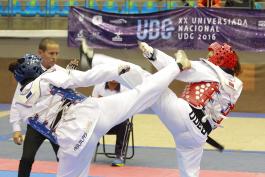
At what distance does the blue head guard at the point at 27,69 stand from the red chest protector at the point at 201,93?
1636 mm

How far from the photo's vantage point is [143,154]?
9.24m

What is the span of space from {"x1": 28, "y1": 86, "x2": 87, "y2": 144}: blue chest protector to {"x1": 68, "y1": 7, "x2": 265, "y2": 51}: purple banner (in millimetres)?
10047

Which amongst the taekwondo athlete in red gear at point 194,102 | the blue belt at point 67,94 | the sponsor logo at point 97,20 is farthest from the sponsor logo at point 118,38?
the blue belt at point 67,94

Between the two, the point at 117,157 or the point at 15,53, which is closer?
the point at 117,157

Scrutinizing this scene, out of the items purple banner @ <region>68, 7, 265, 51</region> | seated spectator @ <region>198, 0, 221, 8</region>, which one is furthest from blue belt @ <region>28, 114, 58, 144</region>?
seated spectator @ <region>198, 0, 221, 8</region>

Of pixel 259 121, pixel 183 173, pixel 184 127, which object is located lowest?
pixel 259 121

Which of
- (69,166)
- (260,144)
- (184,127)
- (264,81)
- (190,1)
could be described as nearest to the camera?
(69,166)

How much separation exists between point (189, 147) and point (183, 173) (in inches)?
10.4

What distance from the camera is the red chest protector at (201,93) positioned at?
5125 millimetres

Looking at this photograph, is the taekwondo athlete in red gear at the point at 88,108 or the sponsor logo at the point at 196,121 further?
the sponsor logo at the point at 196,121

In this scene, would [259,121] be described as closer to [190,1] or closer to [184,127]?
[190,1]

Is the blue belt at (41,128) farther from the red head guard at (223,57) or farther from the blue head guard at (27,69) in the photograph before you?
the red head guard at (223,57)

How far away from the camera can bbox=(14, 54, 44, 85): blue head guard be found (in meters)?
5.77

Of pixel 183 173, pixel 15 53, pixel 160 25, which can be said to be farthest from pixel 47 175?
pixel 15 53
